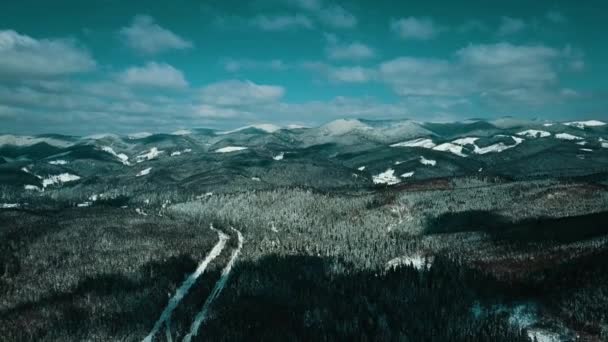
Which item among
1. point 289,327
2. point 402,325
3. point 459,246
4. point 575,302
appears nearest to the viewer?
point 575,302

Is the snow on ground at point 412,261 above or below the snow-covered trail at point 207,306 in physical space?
above

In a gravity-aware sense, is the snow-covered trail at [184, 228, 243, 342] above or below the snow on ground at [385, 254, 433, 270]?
below

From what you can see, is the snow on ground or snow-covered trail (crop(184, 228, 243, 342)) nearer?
snow-covered trail (crop(184, 228, 243, 342))

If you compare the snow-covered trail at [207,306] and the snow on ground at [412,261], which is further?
the snow on ground at [412,261]

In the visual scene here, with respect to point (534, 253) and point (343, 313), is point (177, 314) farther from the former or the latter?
point (534, 253)

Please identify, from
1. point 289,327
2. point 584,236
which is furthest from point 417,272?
point 584,236

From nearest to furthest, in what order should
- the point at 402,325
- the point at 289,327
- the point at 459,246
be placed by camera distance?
the point at 402,325, the point at 289,327, the point at 459,246

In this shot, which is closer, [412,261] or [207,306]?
[207,306]

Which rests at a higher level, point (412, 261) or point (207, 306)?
point (412, 261)
